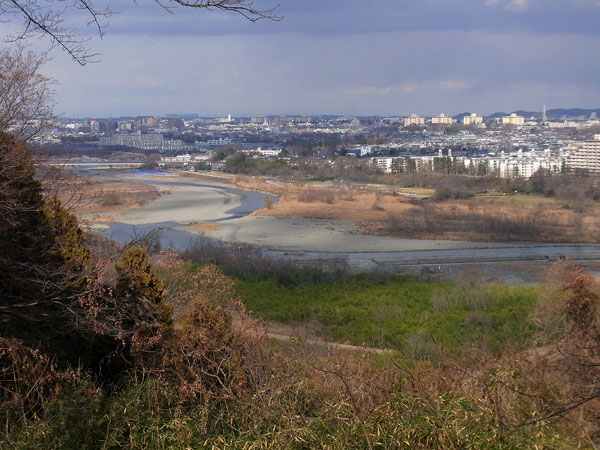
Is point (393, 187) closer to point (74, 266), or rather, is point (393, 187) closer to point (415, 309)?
point (415, 309)

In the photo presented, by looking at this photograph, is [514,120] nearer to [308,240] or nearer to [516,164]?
[516,164]

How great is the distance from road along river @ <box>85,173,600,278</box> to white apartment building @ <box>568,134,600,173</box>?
1262 cm

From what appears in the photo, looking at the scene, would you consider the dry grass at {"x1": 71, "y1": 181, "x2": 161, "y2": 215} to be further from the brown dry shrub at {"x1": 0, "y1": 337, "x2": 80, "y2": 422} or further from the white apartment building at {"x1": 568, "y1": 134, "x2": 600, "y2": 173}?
the brown dry shrub at {"x1": 0, "y1": 337, "x2": 80, "y2": 422}

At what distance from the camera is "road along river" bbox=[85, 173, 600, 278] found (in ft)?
60.9

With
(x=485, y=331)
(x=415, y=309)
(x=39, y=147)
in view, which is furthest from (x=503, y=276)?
(x=39, y=147)

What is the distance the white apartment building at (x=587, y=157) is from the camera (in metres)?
31.6

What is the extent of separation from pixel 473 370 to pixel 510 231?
18.9 m

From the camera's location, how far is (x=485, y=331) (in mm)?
10719

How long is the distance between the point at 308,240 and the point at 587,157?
61.0 ft

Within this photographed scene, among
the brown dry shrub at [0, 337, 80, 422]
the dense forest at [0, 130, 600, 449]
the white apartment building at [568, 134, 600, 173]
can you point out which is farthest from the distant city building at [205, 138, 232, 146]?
the brown dry shrub at [0, 337, 80, 422]

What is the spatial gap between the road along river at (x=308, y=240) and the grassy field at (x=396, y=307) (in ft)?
9.16

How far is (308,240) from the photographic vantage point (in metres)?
21.1

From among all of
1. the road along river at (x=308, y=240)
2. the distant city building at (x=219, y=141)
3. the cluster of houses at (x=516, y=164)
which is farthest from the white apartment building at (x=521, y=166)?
the distant city building at (x=219, y=141)

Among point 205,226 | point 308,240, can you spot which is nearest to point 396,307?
point 308,240
